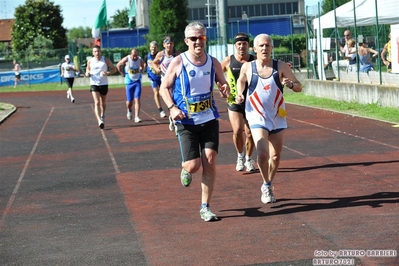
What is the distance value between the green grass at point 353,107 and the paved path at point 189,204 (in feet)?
5.97

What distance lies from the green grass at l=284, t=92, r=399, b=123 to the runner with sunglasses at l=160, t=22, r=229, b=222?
10005 mm

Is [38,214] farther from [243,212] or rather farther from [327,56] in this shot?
[327,56]

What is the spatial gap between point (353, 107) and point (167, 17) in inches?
1437

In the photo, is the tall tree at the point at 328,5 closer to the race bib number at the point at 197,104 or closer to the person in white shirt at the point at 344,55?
the person in white shirt at the point at 344,55

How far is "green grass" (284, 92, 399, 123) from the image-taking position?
1947 centimetres

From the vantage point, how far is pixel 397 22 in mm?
21922

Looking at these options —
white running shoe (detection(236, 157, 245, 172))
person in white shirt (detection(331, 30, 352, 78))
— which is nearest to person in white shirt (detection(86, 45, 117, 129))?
person in white shirt (detection(331, 30, 352, 78))

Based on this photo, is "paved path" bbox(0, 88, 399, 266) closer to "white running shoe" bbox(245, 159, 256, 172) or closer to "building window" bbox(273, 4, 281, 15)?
"white running shoe" bbox(245, 159, 256, 172)

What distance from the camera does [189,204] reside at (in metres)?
10.0

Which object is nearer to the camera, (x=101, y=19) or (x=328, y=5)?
(x=328, y=5)

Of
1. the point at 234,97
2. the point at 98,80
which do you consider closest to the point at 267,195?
the point at 234,97

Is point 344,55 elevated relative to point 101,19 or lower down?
lower down

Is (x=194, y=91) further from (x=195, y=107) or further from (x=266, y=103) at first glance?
(x=266, y=103)

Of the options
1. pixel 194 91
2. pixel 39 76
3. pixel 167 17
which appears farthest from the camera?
pixel 167 17
